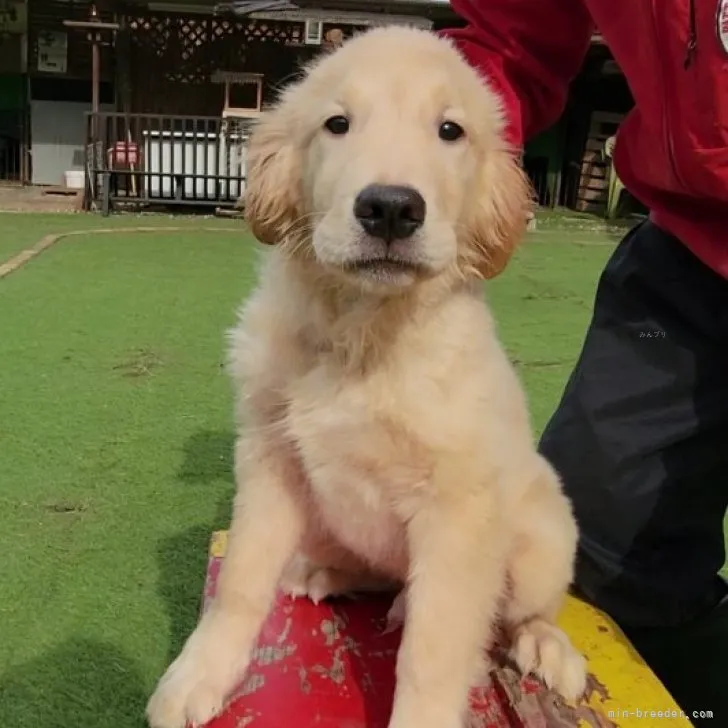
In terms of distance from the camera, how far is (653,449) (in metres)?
2.39

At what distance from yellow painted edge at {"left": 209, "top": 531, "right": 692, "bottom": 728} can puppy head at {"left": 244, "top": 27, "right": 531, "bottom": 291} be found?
0.79 metres

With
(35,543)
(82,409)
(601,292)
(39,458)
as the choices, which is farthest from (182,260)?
(601,292)

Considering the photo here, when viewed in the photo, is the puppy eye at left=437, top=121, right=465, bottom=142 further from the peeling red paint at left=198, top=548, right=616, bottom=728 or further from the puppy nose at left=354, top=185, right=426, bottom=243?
the peeling red paint at left=198, top=548, right=616, bottom=728

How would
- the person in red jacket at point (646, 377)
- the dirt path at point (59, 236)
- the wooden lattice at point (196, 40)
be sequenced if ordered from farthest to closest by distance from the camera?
the wooden lattice at point (196, 40) → the dirt path at point (59, 236) → the person in red jacket at point (646, 377)

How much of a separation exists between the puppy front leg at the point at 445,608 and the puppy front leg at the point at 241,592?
29 cm

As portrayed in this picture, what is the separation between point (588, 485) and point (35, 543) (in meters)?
1.57

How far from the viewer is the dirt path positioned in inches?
268

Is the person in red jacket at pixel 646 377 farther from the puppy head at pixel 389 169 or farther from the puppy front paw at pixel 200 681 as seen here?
the puppy front paw at pixel 200 681

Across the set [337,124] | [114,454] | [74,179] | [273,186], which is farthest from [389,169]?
[74,179]

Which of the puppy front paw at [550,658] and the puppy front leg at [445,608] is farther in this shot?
the puppy front paw at [550,658]

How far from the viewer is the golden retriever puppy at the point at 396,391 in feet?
5.49

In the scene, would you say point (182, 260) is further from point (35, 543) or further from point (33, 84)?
point (33, 84)

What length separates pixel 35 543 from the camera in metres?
2.85

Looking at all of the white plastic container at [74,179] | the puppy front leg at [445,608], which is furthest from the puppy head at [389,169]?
the white plastic container at [74,179]
